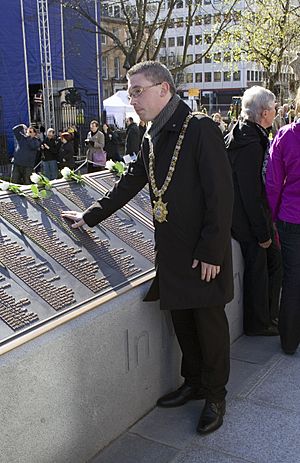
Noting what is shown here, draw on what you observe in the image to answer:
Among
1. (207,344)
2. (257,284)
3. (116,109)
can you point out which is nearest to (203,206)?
(207,344)

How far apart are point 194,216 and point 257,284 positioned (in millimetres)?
1732

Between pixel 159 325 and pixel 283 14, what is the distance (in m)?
20.4

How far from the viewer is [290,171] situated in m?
3.84

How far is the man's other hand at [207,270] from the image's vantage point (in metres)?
2.86

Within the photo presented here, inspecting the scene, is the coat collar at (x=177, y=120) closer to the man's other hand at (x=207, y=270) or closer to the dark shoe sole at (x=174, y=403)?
the man's other hand at (x=207, y=270)

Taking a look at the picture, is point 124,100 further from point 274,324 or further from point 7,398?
point 7,398

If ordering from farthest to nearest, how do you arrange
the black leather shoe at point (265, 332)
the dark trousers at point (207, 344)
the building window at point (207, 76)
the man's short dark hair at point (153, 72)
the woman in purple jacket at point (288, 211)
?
the building window at point (207, 76) < the black leather shoe at point (265, 332) < the woman in purple jacket at point (288, 211) < the dark trousers at point (207, 344) < the man's short dark hair at point (153, 72)

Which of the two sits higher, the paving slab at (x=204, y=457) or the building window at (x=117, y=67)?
the building window at (x=117, y=67)

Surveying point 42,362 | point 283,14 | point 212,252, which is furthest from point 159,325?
point 283,14

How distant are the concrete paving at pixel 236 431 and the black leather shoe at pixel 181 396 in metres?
0.04

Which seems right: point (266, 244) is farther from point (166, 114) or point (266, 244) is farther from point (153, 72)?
point (153, 72)

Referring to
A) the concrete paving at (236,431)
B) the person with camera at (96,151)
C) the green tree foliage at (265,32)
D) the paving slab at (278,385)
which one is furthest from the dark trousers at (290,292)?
the green tree foliage at (265,32)

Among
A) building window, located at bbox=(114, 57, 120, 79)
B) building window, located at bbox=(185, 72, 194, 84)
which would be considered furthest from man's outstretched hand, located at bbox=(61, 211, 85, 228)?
building window, located at bbox=(185, 72, 194, 84)

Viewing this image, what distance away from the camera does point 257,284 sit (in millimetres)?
4430
